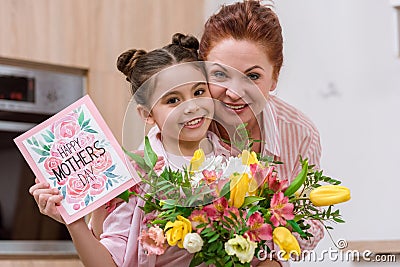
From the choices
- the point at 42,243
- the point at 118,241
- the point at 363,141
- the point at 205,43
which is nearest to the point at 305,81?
the point at 363,141

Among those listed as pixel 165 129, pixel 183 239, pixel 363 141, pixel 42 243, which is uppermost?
pixel 165 129

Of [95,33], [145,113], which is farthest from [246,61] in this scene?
[95,33]

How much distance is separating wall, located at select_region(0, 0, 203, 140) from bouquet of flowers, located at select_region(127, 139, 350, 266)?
1.69 m

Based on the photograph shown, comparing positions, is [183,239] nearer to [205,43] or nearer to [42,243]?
[205,43]

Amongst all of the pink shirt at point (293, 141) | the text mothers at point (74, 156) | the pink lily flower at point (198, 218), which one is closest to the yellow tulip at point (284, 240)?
the pink lily flower at point (198, 218)

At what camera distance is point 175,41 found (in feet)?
4.44

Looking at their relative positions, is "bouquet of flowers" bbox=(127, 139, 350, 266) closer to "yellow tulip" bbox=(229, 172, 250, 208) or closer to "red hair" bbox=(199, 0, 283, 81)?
"yellow tulip" bbox=(229, 172, 250, 208)

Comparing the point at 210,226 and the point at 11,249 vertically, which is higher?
the point at 210,226

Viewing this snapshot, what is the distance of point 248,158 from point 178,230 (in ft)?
0.52

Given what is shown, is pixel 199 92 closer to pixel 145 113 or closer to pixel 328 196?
pixel 145 113

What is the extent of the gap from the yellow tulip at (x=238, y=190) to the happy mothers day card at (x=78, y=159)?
6.7 inches

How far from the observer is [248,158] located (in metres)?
1.08

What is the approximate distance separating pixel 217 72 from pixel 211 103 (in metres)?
0.05

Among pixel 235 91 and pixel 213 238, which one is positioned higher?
pixel 235 91
